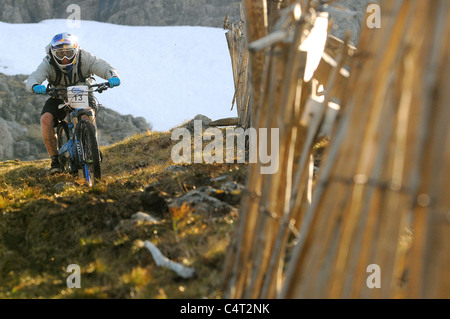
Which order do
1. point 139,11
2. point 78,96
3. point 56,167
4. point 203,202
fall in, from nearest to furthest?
point 203,202, point 78,96, point 56,167, point 139,11

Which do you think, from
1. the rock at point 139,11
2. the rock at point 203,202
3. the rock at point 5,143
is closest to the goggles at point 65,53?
the rock at point 203,202

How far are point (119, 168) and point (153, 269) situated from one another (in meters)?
7.13

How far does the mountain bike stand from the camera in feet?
24.7

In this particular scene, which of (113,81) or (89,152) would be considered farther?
(113,81)

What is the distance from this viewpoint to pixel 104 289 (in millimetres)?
4066

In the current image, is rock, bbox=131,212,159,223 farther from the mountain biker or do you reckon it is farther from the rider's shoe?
the rider's shoe

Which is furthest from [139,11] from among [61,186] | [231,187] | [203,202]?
[203,202]

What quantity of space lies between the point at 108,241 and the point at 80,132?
3.11 m

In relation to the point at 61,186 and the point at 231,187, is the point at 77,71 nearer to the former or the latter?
the point at 61,186

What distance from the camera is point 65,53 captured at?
26.8 feet

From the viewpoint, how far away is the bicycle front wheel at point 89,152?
7492mm

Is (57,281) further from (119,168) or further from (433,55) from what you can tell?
(119,168)

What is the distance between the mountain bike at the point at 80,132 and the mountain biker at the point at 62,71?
0.55ft
